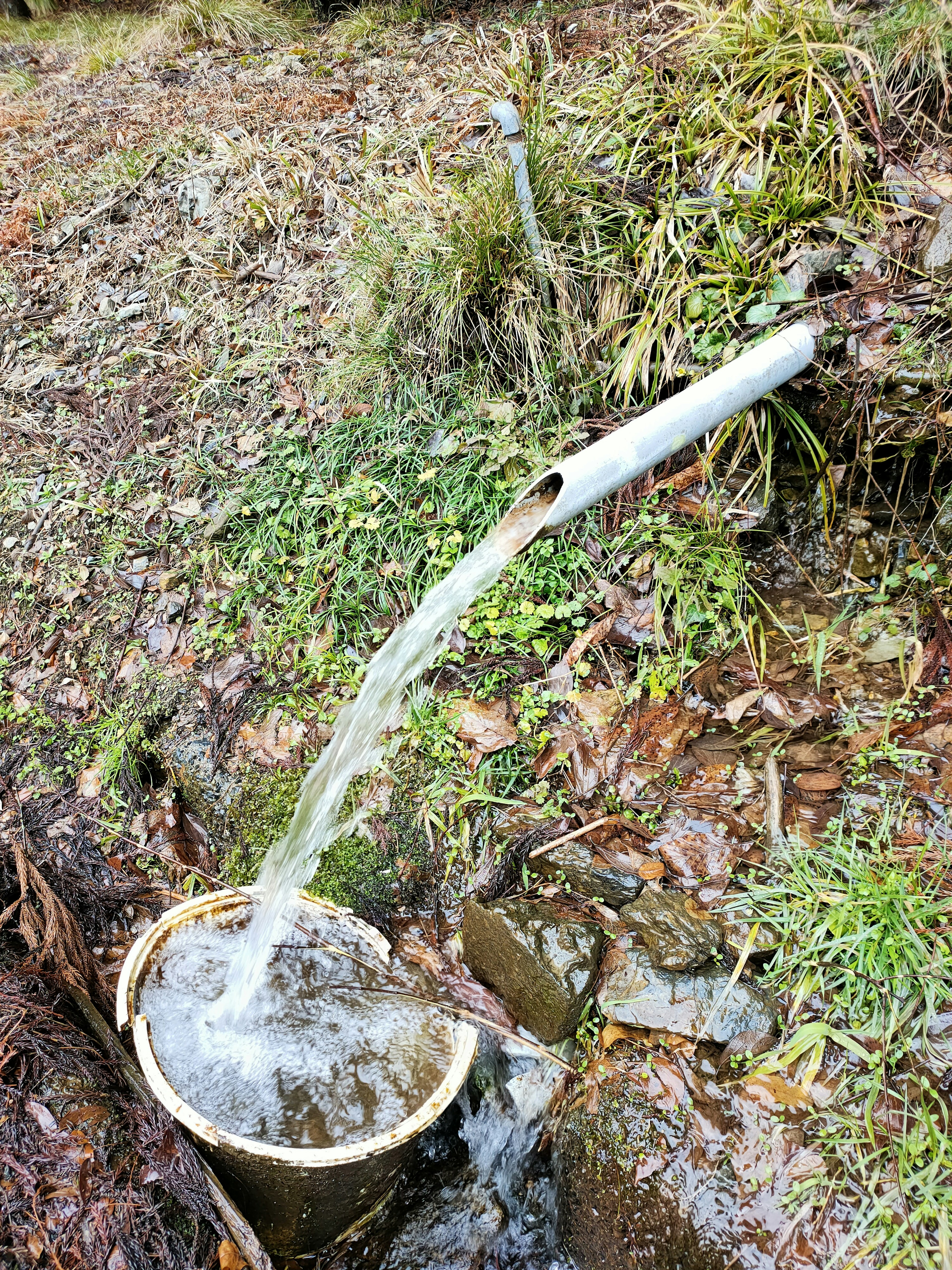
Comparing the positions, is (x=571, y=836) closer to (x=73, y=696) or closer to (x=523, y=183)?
(x=73, y=696)

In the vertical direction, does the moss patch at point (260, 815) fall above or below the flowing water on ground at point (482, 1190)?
above

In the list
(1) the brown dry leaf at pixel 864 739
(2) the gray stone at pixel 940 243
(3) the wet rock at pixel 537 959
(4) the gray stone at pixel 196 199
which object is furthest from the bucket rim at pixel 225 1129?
(4) the gray stone at pixel 196 199

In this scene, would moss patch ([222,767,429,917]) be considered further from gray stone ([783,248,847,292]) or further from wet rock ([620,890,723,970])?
gray stone ([783,248,847,292])

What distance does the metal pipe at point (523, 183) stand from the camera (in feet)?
9.41

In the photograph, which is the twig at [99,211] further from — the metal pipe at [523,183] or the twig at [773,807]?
the twig at [773,807]

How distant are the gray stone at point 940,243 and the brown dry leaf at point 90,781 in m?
4.05

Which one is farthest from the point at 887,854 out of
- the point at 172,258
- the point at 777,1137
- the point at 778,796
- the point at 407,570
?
the point at 172,258

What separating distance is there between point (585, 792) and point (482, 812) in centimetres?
41

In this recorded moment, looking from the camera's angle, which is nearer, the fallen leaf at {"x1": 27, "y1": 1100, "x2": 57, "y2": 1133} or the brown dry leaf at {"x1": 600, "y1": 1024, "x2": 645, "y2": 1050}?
the fallen leaf at {"x1": 27, "y1": 1100, "x2": 57, "y2": 1133}

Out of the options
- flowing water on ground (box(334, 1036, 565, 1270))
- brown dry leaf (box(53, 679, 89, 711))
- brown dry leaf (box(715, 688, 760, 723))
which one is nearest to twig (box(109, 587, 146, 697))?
brown dry leaf (box(53, 679, 89, 711))

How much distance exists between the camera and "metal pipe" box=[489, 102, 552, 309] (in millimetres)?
2869

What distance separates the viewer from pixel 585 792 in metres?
2.81

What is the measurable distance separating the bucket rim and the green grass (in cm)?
91

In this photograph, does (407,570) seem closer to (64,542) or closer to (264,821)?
(264,821)
